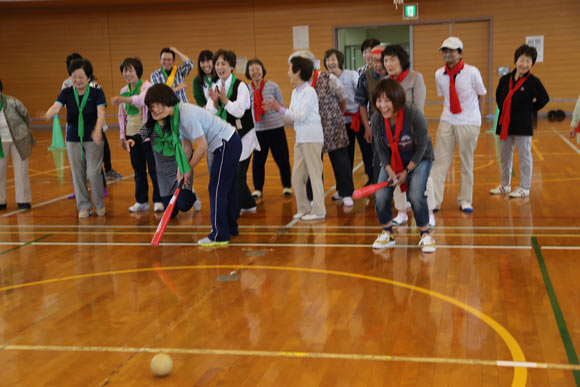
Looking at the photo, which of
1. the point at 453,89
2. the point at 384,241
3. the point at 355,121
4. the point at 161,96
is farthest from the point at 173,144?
the point at 453,89

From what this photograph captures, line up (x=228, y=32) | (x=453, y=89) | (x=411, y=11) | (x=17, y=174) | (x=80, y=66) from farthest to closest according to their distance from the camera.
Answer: (x=228, y=32)
(x=411, y=11)
(x=17, y=174)
(x=80, y=66)
(x=453, y=89)

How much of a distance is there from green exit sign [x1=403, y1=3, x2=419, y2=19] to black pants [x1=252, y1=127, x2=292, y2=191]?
11601 mm

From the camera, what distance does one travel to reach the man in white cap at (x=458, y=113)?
6.53 meters

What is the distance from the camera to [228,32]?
19.6 metres

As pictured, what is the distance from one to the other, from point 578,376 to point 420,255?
227 cm

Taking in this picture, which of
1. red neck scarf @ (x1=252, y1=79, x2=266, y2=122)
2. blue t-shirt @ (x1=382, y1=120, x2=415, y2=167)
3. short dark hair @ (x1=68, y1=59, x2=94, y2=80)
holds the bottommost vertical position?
blue t-shirt @ (x1=382, y1=120, x2=415, y2=167)

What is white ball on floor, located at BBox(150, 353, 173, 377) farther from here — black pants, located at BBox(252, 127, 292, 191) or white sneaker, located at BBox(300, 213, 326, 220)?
black pants, located at BBox(252, 127, 292, 191)

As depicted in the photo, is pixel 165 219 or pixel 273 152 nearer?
pixel 165 219

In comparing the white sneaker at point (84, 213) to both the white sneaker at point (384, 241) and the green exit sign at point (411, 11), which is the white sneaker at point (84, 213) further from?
the green exit sign at point (411, 11)

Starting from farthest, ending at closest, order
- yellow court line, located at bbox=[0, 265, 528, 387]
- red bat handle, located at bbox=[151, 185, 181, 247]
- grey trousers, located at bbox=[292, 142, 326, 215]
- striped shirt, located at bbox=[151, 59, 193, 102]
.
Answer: striped shirt, located at bbox=[151, 59, 193, 102] < grey trousers, located at bbox=[292, 142, 326, 215] < red bat handle, located at bbox=[151, 185, 181, 247] < yellow court line, located at bbox=[0, 265, 528, 387]

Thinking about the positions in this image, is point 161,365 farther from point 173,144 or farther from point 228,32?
point 228,32

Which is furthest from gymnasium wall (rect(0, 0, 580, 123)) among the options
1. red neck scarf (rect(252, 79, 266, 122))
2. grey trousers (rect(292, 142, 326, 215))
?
grey trousers (rect(292, 142, 326, 215))

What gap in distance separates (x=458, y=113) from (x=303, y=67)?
66.0 inches

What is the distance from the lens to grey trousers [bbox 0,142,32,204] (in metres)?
7.79
